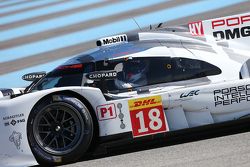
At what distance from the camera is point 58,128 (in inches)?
244

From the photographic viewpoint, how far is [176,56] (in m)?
6.71

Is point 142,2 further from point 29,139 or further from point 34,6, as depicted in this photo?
point 29,139

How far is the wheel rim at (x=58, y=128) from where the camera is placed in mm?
6180

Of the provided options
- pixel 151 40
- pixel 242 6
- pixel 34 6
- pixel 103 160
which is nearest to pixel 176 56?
pixel 151 40

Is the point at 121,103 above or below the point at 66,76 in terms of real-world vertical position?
below

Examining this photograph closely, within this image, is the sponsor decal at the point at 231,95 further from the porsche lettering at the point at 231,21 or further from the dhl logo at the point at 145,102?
the porsche lettering at the point at 231,21

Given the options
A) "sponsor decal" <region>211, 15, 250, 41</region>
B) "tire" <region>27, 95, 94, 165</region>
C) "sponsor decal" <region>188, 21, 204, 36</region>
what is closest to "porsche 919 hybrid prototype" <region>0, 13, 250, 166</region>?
"tire" <region>27, 95, 94, 165</region>

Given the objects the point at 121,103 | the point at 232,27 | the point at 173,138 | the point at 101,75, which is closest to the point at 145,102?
the point at 121,103

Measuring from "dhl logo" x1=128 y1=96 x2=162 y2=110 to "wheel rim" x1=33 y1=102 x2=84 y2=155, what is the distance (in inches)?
22.2

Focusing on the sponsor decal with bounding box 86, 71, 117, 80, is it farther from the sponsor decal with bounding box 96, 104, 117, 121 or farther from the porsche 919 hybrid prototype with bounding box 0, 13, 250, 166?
the sponsor decal with bounding box 96, 104, 117, 121

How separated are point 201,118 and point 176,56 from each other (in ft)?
2.65

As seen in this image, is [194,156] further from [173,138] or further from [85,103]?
[85,103]

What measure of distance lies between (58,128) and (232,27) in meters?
2.72

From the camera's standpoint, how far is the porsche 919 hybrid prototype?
20.3 feet
